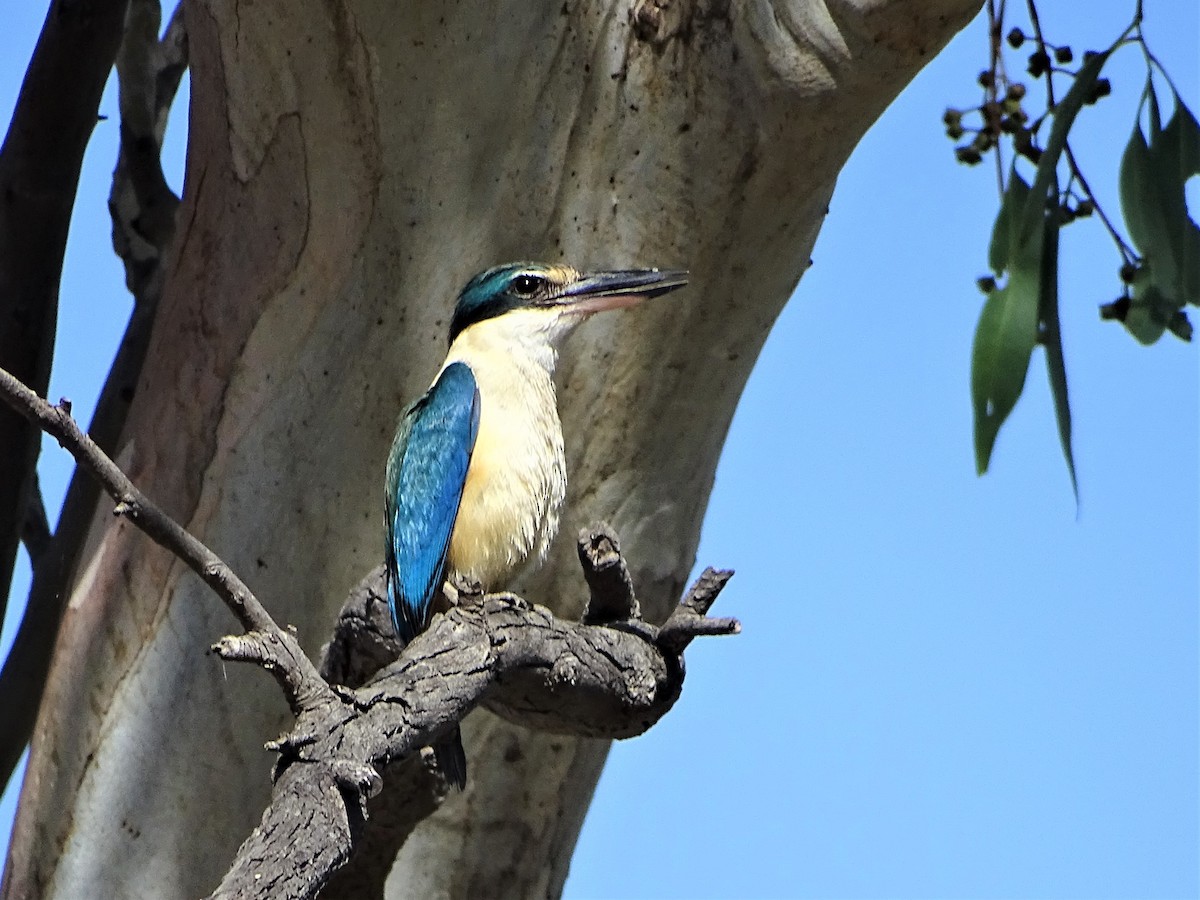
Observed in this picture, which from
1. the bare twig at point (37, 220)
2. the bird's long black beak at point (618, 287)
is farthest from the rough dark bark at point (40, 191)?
the bird's long black beak at point (618, 287)

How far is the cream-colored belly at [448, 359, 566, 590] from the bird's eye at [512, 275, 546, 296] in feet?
0.73

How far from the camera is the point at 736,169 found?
124 inches

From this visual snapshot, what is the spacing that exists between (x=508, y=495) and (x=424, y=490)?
0.15 m

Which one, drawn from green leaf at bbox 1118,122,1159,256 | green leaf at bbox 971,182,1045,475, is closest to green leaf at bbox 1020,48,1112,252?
green leaf at bbox 971,182,1045,475

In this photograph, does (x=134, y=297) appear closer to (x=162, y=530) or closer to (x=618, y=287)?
(x=618, y=287)

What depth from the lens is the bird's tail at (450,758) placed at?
105 inches

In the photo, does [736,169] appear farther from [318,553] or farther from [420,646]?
[420,646]

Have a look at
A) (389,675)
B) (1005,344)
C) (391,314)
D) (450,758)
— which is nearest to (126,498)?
(389,675)

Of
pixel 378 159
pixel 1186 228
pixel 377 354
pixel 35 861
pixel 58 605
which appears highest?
pixel 1186 228

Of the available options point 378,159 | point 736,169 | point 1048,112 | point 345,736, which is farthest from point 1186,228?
point 345,736

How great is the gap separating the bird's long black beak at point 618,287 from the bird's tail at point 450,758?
0.89 meters

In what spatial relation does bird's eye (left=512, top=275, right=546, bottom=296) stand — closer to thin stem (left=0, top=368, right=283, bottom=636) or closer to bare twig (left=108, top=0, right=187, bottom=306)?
thin stem (left=0, top=368, right=283, bottom=636)

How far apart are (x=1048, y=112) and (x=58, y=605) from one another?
2.60 meters

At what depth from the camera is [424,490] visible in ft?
9.71
